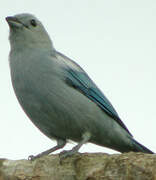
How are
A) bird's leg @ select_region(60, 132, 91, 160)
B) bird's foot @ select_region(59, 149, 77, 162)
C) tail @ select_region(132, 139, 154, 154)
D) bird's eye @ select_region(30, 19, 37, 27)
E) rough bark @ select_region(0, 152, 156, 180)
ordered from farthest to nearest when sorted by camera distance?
bird's eye @ select_region(30, 19, 37, 27) < tail @ select_region(132, 139, 154, 154) < bird's leg @ select_region(60, 132, 91, 160) < bird's foot @ select_region(59, 149, 77, 162) < rough bark @ select_region(0, 152, 156, 180)

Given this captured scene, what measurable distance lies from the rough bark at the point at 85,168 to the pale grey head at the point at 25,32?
2831mm

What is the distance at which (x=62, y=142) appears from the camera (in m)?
8.67

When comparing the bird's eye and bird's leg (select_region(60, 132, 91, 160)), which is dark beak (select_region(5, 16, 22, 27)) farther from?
bird's leg (select_region(60, 132, 91, 160))

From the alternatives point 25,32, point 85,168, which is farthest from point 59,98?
point 85,168

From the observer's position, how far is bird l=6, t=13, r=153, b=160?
817cm

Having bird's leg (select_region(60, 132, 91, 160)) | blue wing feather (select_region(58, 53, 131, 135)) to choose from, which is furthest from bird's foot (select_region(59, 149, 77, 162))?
blue wing feather (select_region(58, 53, 131, 135))

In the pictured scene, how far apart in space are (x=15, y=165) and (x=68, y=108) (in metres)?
1.73

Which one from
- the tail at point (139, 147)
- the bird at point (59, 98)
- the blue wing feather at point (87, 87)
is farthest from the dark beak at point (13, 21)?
the tail at point (139, 147)

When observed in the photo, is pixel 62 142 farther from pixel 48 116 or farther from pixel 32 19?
pixel 32 19

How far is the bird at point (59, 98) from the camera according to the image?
322 inches

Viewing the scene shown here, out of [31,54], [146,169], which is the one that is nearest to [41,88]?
[31,54]

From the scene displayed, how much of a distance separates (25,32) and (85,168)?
370 cm

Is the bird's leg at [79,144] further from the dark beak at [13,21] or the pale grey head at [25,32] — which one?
the dark beak at [13,21]

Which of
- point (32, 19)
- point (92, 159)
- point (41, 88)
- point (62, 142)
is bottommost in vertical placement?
point (62, 142)
